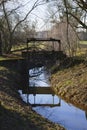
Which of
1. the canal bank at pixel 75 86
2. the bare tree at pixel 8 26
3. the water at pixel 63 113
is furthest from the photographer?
the bare tree at pixel 8 26

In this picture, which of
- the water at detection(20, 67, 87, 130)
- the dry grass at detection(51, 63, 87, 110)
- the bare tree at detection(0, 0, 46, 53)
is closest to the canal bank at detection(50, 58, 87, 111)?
the dry grass at detection(51, 63, 87, 110)

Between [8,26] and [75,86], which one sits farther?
[8,26]

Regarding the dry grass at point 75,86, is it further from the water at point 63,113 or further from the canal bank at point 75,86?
the water at point 63,113

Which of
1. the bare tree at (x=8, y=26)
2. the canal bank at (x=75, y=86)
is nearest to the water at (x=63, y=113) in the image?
the canal bank at (x=75, y=86)

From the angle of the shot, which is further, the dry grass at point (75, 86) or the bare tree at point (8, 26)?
the bare tree at point (8, 26)

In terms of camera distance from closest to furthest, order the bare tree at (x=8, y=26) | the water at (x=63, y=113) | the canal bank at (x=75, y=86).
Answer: the water at (x=63, y=113) → the canal bank at (x=75, y=86) → the bare tree at (x=8, y=26)

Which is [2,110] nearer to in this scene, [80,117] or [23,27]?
[80,117]

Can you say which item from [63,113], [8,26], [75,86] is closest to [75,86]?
[75,86]

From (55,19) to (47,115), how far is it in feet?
59.9

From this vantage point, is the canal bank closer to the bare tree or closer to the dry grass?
the dry grass

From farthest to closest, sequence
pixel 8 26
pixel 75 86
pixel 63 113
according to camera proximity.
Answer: pixel 8 26 → pixel 75 86 → pixel 63 113

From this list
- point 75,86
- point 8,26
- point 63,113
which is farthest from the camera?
point 8,26

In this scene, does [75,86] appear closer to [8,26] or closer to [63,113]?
[63,113]

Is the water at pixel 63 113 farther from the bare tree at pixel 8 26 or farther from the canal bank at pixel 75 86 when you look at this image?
the bare tree at pixel 8 26
